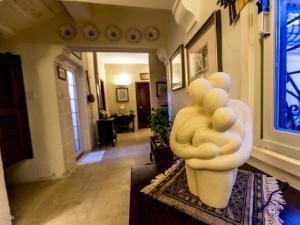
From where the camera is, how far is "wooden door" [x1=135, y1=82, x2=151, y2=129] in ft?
22.2

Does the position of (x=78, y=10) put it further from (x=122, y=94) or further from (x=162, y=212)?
(x=122, y=94)

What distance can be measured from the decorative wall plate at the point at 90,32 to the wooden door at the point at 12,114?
913 millimetres

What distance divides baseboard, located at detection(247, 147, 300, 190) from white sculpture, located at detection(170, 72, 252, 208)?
31 centimetres

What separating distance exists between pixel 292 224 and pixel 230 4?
40.5 inches

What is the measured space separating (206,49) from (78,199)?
2030mm

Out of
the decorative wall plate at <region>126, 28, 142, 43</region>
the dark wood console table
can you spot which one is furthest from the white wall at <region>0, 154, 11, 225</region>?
the dark wood console table

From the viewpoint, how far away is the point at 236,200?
549mm

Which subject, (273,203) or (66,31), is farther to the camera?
(66,31)

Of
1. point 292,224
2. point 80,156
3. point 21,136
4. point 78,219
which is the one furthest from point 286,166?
point 80,156

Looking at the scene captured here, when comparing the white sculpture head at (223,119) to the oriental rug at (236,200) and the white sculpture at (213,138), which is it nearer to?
the white sculpture at (213,138)

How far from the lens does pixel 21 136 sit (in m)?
2.18

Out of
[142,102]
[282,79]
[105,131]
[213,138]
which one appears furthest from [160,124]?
[142,102]

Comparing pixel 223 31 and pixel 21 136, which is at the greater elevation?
pixel 223 31

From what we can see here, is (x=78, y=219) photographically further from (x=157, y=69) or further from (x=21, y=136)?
(x=157, y=69)
